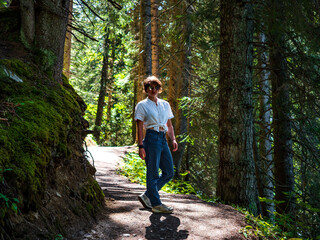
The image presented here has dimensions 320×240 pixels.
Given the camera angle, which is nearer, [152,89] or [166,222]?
[166,222]

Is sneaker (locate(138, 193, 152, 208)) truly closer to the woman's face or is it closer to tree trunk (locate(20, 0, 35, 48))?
the woman's face

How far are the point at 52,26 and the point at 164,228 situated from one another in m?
3.88

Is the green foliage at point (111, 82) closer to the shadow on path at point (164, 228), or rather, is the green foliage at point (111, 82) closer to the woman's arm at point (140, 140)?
the woman's arm at point (140, 140)

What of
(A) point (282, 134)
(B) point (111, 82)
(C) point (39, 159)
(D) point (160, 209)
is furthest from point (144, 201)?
(B) point (111, 82)

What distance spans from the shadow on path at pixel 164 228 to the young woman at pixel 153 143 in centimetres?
19

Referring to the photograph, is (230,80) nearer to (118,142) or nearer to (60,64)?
(60,64)

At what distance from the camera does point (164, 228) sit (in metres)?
4.12

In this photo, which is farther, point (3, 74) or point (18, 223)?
point (3, 74)

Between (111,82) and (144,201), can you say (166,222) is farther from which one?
(111,82)

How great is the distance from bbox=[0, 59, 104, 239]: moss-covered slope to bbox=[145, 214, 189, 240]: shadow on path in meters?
0.91

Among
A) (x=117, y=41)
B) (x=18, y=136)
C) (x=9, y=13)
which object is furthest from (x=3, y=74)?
(x=117, y=41)

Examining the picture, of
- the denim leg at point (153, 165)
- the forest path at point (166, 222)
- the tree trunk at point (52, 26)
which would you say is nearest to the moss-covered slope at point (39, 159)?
the forest path at point (166, 222)

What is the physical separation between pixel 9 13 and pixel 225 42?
423 centimetres

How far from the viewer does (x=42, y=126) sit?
11.5 ft
